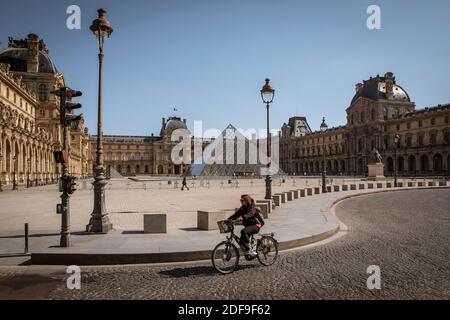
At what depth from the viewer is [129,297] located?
5305 mm

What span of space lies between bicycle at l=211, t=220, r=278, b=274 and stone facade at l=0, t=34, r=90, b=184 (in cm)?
3362

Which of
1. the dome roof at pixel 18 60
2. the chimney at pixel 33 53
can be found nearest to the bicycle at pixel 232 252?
the chimney at pixel 33 53

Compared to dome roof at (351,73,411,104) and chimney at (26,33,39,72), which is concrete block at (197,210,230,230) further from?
dome roof at (351,73,411,104)

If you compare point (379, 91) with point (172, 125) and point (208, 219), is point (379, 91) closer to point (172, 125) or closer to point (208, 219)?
point (172, 125)

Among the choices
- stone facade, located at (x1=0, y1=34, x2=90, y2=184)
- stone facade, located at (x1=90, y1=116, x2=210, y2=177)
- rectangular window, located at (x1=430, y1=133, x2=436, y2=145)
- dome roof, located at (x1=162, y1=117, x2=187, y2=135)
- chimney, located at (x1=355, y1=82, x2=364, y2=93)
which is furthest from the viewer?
dome roof, located at (x1=162, y1=117, x2=187, y2=135)

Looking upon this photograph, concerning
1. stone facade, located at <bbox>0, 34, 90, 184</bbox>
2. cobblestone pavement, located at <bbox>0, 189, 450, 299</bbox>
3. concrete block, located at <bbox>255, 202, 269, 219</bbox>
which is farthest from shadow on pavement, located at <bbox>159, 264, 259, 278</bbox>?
stone facade, located at <bbox>0, 34, 90, 184</bbox>

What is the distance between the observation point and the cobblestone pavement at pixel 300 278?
17.7 ft

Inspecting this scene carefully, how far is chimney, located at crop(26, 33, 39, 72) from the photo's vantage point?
6062cm

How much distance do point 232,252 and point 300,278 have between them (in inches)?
54.2

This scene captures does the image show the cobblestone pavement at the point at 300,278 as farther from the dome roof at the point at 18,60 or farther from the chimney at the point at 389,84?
the chimney at the point at 389,84

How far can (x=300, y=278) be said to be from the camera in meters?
6.14

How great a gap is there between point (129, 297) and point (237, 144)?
7909 cm

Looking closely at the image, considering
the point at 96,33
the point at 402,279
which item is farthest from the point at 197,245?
the point at 96,33

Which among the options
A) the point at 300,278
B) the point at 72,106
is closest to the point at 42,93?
the point at 72,106
